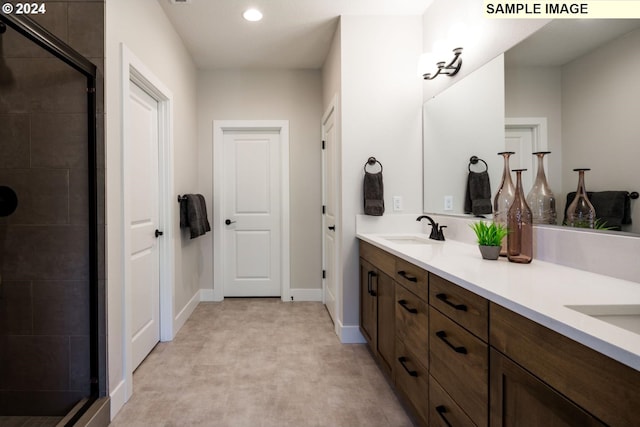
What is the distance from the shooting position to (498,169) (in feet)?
5.89

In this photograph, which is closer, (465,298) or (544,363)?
(544,363)

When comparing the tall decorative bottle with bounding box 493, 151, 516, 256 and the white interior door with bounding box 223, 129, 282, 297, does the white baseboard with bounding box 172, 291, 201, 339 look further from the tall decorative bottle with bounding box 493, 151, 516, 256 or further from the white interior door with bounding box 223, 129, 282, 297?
the tall decorative bottle with bounding box 493, 151, 516, 256

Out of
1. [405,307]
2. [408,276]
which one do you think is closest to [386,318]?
[405,307]

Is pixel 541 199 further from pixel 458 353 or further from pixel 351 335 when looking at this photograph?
pixel 351 335

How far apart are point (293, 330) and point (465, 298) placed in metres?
2.07

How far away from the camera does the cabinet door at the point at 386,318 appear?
188cm

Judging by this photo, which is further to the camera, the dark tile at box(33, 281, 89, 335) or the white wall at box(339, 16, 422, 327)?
the white wall at box(339, 16, 422, 327)

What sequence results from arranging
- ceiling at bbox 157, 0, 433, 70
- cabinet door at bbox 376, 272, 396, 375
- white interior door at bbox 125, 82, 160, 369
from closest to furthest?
cabinet door at bbox 376, 272, 396, 375, white interior door at bbox 125, 82, 160, 369, ceiling at bbox 157, 0, 433, 70

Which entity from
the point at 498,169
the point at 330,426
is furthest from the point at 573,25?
the point at 330,426

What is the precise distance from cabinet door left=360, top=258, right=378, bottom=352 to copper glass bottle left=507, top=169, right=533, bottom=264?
0.91 metres

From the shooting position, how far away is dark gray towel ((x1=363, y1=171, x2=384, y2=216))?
2.56m

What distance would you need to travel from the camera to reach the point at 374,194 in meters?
2.56

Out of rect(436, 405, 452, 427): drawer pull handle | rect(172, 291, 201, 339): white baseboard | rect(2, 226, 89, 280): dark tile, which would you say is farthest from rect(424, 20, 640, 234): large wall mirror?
rect(172, 291, 201, 339): white baseboard

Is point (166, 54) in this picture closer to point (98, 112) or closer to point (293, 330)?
point (98, 112)
